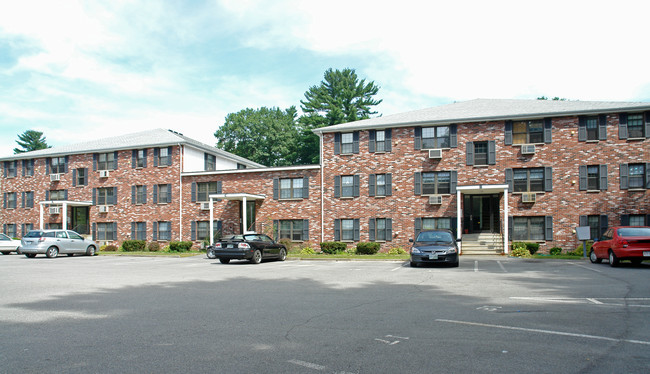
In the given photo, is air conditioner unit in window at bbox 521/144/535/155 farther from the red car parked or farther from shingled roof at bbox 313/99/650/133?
the red car parked

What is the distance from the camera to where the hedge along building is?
84.2ft

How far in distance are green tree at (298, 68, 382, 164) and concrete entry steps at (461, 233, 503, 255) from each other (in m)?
28.3

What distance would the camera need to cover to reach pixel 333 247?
27469mm

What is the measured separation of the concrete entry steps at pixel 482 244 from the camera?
26.3 meters

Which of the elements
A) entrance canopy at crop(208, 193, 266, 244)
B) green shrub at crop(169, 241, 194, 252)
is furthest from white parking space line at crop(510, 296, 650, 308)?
green shrub at crop(169, 241, 194, 252)

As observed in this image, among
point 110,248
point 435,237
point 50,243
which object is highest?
point 435,237

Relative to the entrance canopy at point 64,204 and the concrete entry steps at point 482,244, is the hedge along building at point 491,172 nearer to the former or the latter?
the concrete entry steps at point 482,244

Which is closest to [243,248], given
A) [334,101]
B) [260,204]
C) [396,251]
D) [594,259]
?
[396,251]

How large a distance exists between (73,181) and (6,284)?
27.8 meters

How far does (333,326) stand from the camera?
695 centimetres

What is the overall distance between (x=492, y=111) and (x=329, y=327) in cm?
2455

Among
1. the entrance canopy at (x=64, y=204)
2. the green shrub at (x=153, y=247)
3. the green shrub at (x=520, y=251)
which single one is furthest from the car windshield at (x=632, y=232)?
the entrance canopy at (x=64, y=204)

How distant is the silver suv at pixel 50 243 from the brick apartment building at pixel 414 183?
7465mm

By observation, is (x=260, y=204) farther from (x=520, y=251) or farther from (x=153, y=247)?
(x=520, y=251)
